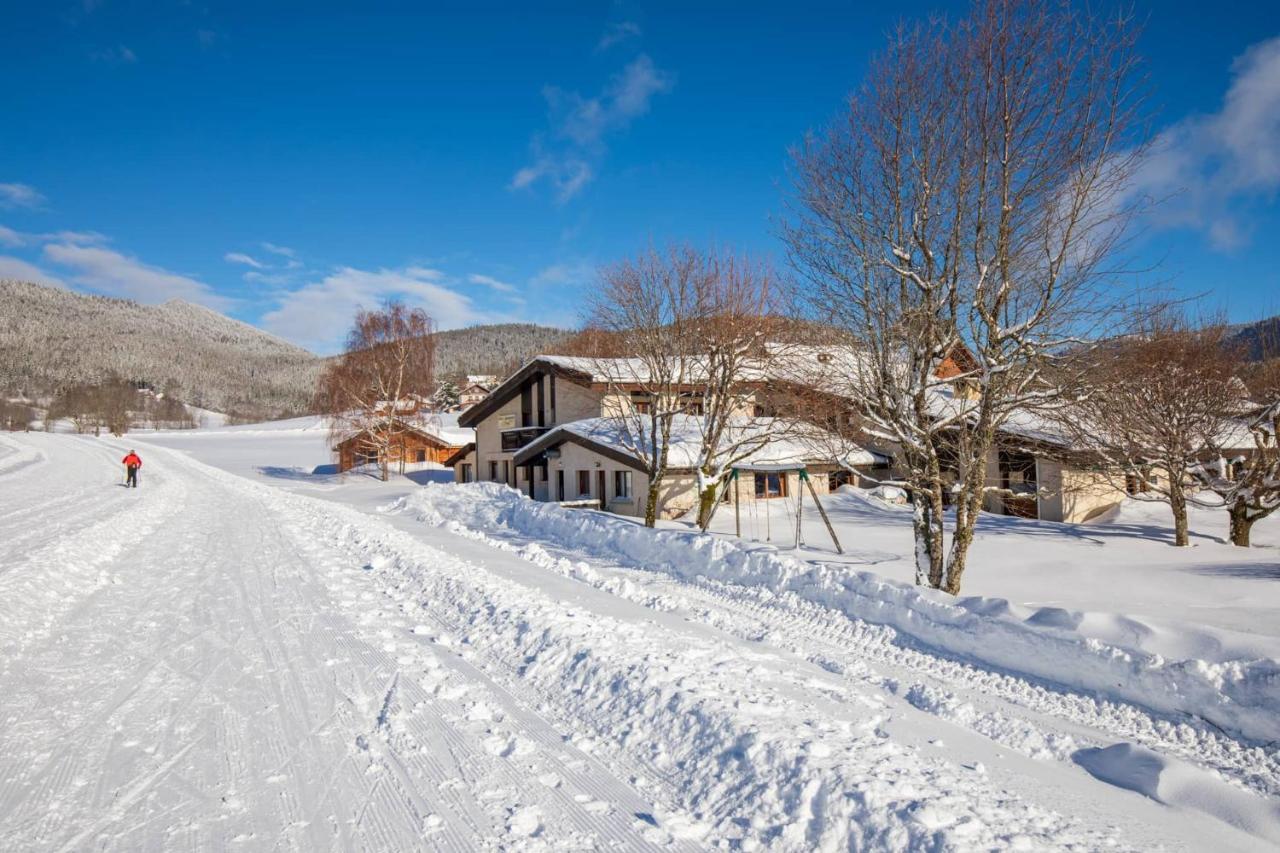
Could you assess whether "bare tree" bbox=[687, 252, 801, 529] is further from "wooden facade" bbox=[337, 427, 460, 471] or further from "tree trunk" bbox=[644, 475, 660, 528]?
"wooden facade" bbox=[337, 427, 460, 471]

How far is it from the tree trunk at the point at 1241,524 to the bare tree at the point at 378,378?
3709 centimetres

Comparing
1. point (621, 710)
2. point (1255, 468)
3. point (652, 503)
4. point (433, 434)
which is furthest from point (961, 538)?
point (433, 434)

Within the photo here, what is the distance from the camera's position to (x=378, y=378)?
1551 inches

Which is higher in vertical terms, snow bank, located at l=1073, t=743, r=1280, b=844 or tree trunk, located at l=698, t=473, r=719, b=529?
tree trunk, located at l=698, t=473, r=719, b=529

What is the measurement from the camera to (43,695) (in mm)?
5922

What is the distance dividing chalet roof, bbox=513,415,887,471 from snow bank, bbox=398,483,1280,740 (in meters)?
10.2

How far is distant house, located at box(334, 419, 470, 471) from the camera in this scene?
137 ft

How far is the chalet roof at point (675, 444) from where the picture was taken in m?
23.3

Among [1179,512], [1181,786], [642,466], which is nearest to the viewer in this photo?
[1181,786]

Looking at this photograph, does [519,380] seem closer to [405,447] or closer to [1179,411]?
[405,447]

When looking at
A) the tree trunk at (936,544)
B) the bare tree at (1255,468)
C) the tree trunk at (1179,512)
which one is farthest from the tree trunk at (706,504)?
the bare tree at (1255,468)

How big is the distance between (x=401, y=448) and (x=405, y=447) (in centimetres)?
204

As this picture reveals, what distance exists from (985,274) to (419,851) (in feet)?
30.6

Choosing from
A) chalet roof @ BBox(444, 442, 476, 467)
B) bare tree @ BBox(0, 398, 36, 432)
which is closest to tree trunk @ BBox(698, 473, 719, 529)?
chalet roof @ BBox(444, 442, 476, 467)
